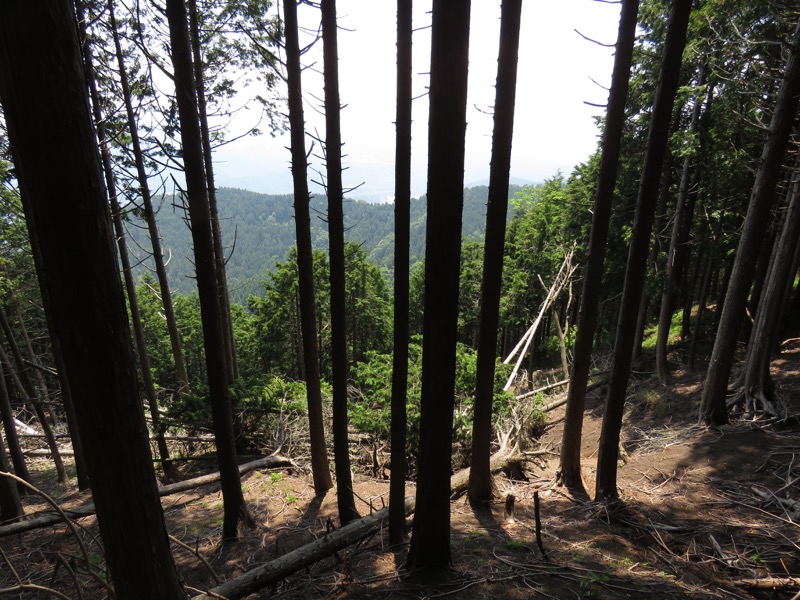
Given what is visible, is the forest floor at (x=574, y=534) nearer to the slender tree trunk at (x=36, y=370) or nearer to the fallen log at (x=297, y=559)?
the fallen log at (x=297, y=559)

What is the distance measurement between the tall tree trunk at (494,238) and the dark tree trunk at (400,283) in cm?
106

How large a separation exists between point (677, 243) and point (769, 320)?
15.4 ft

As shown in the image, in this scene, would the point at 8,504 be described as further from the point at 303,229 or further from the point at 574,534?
the point at 574,534

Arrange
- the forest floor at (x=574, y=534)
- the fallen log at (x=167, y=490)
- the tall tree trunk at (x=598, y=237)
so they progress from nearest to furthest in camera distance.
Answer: the forest floor at (x=574, y=534)
the tall tree trunk at (x=598, y=237)
the fallen log at (x=167, y=490)

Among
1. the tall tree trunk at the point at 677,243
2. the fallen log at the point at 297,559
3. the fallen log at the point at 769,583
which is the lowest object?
the fallen log at the point at 297,559

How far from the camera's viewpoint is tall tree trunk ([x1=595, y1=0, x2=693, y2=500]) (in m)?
4.86

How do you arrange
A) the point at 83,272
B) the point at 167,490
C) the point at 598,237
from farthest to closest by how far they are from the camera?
the point at 167,490, the point at 598,237, the point at 83,272

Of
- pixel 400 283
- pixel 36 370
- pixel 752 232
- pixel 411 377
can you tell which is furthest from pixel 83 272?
pixel 36 370

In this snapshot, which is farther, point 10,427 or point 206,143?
point 206,143

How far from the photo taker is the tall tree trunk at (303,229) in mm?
5902

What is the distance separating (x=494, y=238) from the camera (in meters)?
5.34

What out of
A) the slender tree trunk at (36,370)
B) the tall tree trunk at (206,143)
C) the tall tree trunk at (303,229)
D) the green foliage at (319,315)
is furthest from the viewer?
the green foliage at (319,315)

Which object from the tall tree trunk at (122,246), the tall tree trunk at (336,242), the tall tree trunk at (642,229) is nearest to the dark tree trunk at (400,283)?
the tall tree trunk at (336,242)

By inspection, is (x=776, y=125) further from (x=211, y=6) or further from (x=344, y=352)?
(x=211, y=6)
